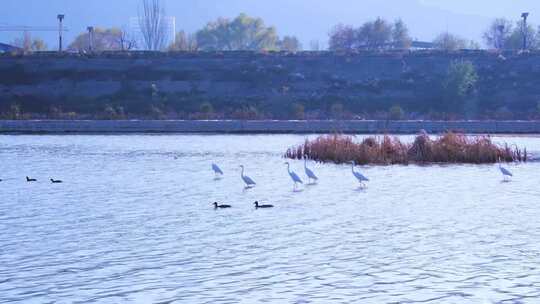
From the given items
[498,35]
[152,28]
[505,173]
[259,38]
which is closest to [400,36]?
[498,35]

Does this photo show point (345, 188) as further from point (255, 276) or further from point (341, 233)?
point (255, 276)

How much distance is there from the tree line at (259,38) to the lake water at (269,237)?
2912 inches

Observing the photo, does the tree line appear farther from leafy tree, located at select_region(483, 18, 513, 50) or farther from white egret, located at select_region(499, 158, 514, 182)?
white egret, located at select_region(499, 158, 514, 182)

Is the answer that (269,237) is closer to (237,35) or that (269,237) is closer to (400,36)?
(400,36)

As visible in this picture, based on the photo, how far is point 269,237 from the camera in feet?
59.9

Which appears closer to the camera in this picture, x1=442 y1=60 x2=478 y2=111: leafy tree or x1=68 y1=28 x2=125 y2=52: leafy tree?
x1=442 y1=60 x2=478 y2=111: leafy tree

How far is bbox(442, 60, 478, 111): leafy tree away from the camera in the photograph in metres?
70.6

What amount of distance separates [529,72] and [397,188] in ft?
173

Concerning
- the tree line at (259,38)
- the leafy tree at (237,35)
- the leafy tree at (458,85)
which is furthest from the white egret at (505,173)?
the leafy tree at (237,35)

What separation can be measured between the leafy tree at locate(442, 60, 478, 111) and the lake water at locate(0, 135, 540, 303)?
38.3 m

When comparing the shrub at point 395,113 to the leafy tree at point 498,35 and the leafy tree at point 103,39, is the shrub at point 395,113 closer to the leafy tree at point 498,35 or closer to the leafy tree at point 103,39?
the leafy tree at point 498,35

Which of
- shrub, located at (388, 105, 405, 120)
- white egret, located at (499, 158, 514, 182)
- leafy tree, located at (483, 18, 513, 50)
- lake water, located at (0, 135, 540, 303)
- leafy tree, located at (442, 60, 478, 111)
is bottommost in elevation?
lake water, located at (0, 135, 540, 303)

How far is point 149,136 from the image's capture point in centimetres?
5291

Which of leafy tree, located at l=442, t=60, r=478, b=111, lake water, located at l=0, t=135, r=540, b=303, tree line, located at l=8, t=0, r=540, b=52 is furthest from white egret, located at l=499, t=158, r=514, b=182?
tree line, located at l=8, t=0, r=540, b=52
